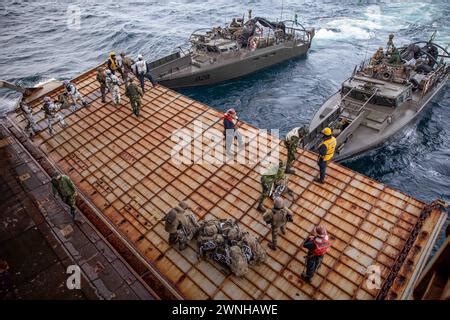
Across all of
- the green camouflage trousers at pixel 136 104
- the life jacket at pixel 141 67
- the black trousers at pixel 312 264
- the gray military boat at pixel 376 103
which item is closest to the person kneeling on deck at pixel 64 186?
the green camouflage trousers at pixel 136 104

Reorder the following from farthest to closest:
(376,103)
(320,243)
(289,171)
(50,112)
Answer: (376,103) → (50,112) → (289,171) → (320,243)

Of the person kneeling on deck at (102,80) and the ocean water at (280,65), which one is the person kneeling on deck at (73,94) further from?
the ocean water at (280,65)

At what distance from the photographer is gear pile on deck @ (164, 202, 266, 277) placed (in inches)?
352

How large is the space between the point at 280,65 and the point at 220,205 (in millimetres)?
24496

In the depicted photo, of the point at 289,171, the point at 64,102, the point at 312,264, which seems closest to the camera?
the point at 312,264

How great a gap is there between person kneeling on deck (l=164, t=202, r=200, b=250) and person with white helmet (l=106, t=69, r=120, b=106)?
9309mm

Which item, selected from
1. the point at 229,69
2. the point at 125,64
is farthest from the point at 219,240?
the point at 229,69

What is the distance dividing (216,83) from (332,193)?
62.6ft

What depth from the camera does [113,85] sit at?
1591 centimetres

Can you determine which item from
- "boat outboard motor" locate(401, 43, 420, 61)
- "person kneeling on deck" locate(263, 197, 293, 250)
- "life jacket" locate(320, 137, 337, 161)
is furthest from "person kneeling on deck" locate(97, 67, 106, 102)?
"boat outboard motor" locate(401, 43, 420, 61)

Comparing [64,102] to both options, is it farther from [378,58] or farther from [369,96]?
[378,58]

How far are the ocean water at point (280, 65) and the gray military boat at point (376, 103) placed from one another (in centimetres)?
130

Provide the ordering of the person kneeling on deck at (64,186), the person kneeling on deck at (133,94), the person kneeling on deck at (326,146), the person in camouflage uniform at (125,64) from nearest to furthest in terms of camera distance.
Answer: the person kneeling on deck at (64,186) → the person kneeling on deck at (326,146) → the person kneeling on deck at (133,94) → the person in camouflage uniform at (125,64)

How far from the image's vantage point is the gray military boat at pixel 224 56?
2578 centimetres
